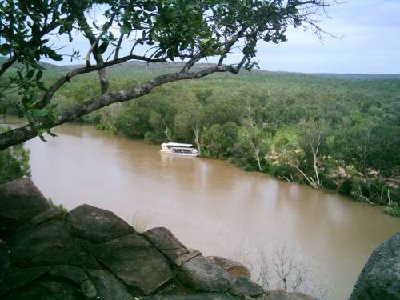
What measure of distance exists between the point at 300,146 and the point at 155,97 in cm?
1589

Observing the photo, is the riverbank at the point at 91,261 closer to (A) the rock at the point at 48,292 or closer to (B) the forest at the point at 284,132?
(A) the rock at the point at 48,292

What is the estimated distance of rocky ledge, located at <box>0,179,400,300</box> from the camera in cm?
396

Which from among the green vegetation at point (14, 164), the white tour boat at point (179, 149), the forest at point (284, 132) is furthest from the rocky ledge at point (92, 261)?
the white tour boat at point (179, 149)

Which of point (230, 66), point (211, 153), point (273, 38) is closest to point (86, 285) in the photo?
point (230, 66)

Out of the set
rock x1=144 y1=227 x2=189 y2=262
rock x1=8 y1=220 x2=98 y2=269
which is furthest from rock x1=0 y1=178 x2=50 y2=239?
rock x1=144 y1=227 x2=189 y2=262

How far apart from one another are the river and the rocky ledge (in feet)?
21.7

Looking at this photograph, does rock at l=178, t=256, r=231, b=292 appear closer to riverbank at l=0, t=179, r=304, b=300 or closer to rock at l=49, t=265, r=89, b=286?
riverbank at l=0, t=179, r=304, b=300

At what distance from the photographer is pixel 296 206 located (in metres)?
20.6

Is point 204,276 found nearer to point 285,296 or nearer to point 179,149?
point 285,296

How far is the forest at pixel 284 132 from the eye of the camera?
70.3 ft

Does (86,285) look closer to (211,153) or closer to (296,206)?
(296,206)

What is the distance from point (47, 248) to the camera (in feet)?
14.3

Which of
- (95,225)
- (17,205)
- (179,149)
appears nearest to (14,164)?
(17,205)

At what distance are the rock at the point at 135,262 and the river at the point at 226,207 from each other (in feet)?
22.1
